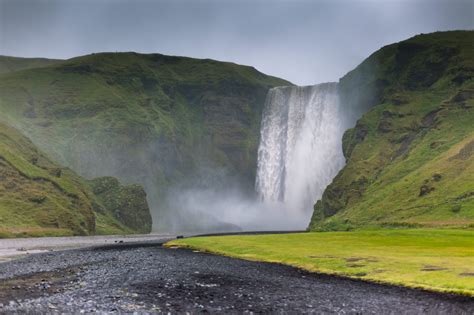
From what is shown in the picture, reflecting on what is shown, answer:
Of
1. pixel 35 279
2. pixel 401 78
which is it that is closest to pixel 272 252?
pixel 35 279

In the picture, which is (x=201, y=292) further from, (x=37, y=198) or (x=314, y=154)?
(x=314, y=154)

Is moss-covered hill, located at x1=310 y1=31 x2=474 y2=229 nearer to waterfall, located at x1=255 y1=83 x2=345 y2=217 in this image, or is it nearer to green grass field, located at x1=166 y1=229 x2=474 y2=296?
waterfall, located at x1=255 y1=83 x2=345 y2=217

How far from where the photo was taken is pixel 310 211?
187 metres

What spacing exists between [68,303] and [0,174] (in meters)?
140

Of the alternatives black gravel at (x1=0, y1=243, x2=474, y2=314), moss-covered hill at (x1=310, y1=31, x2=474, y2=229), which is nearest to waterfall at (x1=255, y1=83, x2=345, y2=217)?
moss-covered hill at (x1=310, y1=31, x2=474, y2=229)

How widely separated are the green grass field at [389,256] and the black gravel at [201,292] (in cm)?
229

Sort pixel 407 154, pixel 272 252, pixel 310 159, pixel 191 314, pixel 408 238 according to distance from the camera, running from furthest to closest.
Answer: pixel 310 159 → pixel 407 154 → pixel 408 238 → pixel 272 252 → pixel 191 314

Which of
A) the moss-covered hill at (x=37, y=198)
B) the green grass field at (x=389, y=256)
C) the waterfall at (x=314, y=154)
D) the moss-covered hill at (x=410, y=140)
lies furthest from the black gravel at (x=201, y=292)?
the waterfall at (x=314, y=154)

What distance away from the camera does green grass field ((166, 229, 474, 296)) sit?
39469 mm

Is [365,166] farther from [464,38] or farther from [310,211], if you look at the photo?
[464,38]

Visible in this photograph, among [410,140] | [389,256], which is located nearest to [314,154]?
[410,140]

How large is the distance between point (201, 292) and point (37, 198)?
136 metres

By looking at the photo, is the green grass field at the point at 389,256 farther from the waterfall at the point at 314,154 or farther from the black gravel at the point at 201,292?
the waterfall at the point at 314,154

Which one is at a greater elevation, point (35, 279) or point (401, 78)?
point (401, 78)
